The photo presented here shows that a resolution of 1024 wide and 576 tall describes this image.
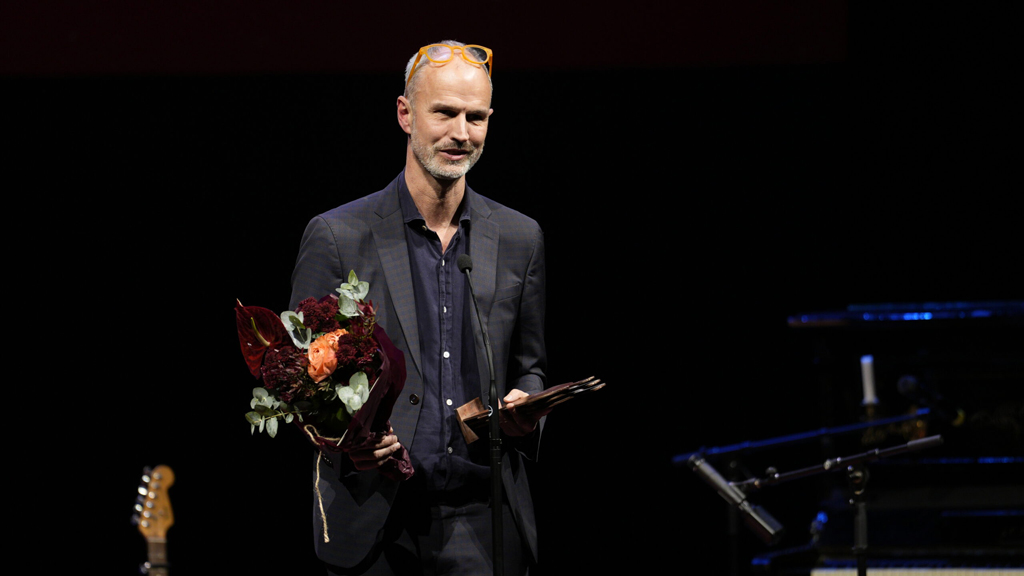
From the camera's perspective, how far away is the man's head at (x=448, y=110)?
7.57ft

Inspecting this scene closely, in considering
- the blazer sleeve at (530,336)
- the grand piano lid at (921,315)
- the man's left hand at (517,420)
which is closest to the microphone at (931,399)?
the grand piano lid at (921,315)

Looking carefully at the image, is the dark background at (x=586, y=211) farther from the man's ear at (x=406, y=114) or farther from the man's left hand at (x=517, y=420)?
the man's left hand at (x=517, y=420)

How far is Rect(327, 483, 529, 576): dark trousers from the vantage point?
2191mm

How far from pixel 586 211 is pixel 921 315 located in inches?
58.8

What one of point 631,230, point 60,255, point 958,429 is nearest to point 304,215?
point 60,255

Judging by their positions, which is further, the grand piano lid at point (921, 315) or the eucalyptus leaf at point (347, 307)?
the grand piano lid at point (921, 315)

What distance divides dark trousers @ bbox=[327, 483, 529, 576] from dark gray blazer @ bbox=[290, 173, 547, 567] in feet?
0.15

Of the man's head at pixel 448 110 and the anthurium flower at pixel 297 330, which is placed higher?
the man's head at pixel 448 110

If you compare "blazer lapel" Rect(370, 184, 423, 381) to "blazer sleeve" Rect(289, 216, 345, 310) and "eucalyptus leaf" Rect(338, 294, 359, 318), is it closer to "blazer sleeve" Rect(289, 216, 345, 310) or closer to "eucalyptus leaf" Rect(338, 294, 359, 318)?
"blazer sleeve" Rect(289, 216, 345, 310)

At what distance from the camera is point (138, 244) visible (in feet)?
14.8

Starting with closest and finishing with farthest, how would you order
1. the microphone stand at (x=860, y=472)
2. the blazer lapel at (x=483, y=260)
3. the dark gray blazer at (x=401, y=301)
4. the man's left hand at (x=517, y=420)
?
the man's left hand at (x=517, y=420) < the dark gray blazer at (x=401, y=301) < the blazer lapel at (x=483, y=260) < the microphone stand at (x=860, y=472)

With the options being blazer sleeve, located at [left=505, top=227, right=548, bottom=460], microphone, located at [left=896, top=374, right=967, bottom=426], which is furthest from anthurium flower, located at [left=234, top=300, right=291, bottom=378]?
microphone, located at [left=896, top=374, right=967, bottom=426]

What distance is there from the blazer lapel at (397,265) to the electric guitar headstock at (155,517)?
167 centimetres

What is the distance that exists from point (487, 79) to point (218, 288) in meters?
2.56
